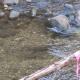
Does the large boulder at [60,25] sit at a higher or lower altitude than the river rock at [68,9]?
lower

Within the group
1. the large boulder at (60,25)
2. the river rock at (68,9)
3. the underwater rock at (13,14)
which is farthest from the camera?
the river rock at (68,9)

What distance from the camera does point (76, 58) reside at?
117 inches

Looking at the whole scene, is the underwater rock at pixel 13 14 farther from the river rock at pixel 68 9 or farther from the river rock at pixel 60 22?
the river rock at pixel 68 9

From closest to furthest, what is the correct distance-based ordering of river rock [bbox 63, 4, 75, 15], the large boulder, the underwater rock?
the large boulder
the underwater rock
river rock [bbox 63, 4, 75, 15]

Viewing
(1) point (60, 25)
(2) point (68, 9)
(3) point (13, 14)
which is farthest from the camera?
(2) point (68, 9)

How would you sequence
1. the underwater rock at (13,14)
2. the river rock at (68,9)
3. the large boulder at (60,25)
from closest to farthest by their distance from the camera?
1. the large boulder at (60,25)
2. the underwater rock at (13,14)
3. the river rock at (68,9)

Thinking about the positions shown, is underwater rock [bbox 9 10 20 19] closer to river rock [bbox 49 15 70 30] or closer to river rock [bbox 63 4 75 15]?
river rock [bbox 49 15 70 30]

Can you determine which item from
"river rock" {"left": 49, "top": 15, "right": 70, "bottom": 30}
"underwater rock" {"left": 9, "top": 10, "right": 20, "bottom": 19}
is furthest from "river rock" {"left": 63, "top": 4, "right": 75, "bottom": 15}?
"underwater rock" {"left": 9, "top": 10, "right": 20, "bottom": 19}

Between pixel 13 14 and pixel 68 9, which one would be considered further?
pixel 68 9

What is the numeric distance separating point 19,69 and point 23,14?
2143mm

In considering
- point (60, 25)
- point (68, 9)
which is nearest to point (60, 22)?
point (60, 25)

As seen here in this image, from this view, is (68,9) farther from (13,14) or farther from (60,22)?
(13,14)

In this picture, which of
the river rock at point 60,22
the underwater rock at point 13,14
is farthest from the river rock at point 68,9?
the underwater rock at point 13,14

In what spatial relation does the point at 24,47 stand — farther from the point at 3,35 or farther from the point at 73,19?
the point at 73,19
